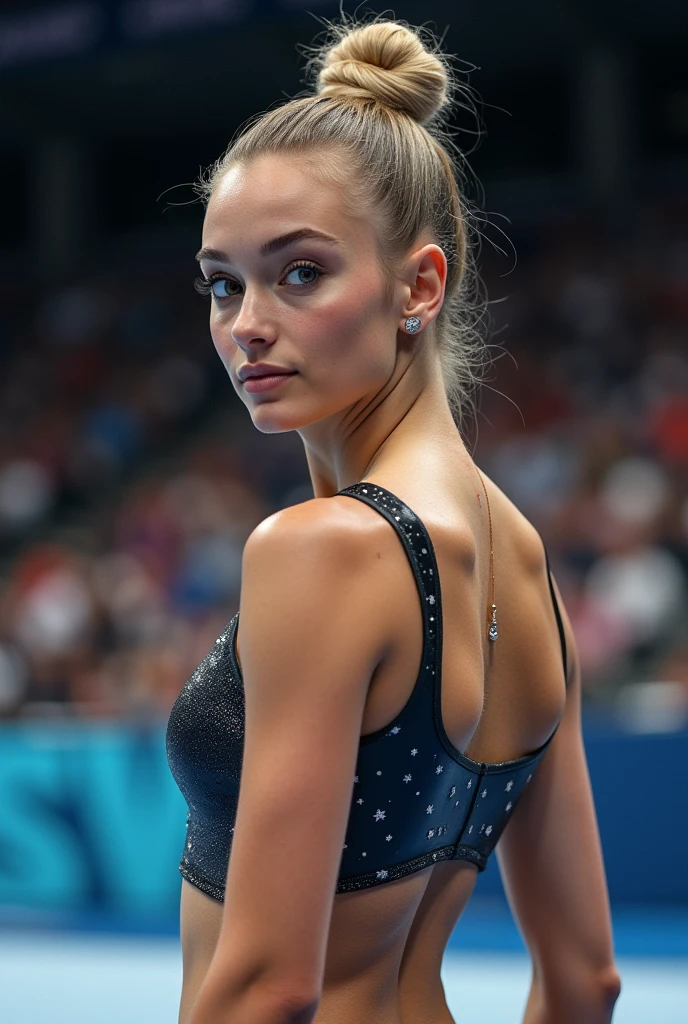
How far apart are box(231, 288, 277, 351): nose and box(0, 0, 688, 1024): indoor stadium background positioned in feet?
4.06

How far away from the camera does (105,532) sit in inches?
329

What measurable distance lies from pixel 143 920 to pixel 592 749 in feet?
5.24

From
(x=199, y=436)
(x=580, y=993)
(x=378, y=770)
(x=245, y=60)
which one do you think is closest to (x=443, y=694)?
(x=378, y=770)

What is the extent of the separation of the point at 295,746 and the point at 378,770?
5.2 inches

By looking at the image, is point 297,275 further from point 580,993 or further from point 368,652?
point 580,993

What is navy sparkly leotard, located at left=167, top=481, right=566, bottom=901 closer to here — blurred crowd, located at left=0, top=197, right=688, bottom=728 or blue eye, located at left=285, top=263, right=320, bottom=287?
blue eye, located at left=285, top=263, right=320, bottom=287

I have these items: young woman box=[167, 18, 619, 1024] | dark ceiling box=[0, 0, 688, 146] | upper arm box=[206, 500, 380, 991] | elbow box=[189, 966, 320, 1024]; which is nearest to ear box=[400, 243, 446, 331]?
young woman box=[167, 18, 619, 1024]

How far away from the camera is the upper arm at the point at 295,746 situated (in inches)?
36.9

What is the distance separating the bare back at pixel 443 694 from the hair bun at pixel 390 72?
0.39 m

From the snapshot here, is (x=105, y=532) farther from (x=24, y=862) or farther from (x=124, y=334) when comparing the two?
(x=24, y=862)

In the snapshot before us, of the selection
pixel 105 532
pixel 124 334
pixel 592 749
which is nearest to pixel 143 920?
pixel 592 749

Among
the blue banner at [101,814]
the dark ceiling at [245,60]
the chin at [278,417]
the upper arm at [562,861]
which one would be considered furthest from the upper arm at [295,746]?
the dark ceiling at [245,60]

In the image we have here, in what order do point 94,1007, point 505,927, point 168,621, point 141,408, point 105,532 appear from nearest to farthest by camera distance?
point 94,1007 → point 505,927 → point 168,621 → point 105,532 → point 141,408

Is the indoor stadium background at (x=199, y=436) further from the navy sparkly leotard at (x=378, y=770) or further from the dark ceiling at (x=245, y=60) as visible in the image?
the navy sparkly leotard at (x=378, y=770)
